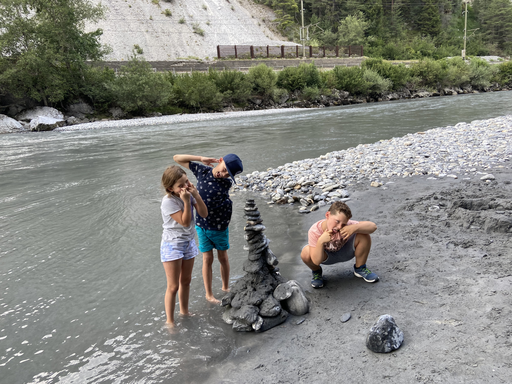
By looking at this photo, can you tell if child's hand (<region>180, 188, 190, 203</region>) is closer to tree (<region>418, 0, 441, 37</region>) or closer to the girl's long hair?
the girl's long hair

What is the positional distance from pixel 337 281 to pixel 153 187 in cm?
774

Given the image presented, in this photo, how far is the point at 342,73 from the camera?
163ft

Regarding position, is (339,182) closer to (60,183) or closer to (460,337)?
(460,337)

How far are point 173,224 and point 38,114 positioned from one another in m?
39.6

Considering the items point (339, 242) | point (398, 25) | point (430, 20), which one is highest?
point (430, 20)

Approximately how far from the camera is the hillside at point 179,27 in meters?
73.7

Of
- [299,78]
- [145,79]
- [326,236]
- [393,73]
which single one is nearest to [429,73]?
[393,73]

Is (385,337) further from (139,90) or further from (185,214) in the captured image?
(139,90)

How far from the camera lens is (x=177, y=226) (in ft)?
12.5

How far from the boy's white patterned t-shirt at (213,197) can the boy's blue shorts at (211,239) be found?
0.23ft

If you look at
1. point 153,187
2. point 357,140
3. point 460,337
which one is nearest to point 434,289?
point 460,337

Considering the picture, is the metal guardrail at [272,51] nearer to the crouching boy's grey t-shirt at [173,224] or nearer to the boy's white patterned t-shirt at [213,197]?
the boy's white patterned t-shirt at [213,197]

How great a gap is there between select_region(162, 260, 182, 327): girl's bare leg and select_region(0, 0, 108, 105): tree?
39.8m

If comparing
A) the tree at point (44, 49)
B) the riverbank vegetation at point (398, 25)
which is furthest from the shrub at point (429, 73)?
the tree at point (44, 49)
